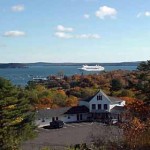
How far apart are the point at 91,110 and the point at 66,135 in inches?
503

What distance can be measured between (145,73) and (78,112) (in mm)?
19312

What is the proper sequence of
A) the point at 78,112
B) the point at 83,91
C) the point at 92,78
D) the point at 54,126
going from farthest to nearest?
the point at 92,78
the point at 83,91
the point at 78,112
the point at 54,126

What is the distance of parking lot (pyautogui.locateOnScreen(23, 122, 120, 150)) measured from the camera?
36131 mm

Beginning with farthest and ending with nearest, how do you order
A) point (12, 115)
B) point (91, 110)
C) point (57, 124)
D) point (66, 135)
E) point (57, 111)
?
point (91, 110)
point (57, 111)
point (57, 124)
point (66, 135)
point (12, 115)

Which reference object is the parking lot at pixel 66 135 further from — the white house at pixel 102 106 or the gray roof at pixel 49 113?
the white house at pixel 102 106

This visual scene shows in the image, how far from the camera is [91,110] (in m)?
53.3

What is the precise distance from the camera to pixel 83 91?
76.5 metres

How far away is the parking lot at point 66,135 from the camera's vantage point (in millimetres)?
36131

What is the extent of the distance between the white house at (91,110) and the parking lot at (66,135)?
2.69 metres

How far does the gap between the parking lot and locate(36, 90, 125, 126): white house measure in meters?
2.69

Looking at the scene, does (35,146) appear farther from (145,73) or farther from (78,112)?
(78,112)

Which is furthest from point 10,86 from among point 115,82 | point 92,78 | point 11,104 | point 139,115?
point 92,78

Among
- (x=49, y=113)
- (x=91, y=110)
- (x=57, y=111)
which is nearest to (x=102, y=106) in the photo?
(x=91, y=110)

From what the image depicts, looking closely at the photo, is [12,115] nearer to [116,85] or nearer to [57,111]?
→ [57,111]
